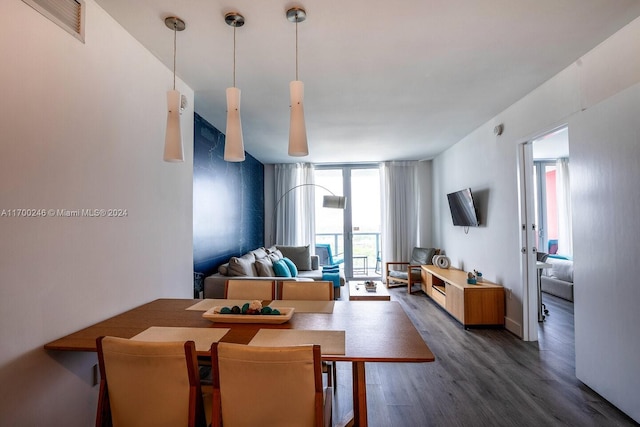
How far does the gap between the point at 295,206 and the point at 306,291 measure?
431 cm

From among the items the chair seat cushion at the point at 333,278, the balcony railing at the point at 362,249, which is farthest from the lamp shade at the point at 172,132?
the balcony railing at the point at 362,249

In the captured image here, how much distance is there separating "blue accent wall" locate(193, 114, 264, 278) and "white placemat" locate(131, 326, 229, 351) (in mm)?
1852

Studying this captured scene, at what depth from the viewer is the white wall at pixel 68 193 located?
1.35 m

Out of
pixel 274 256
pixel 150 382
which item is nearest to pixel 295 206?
pixel 274 256

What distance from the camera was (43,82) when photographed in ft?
4.88

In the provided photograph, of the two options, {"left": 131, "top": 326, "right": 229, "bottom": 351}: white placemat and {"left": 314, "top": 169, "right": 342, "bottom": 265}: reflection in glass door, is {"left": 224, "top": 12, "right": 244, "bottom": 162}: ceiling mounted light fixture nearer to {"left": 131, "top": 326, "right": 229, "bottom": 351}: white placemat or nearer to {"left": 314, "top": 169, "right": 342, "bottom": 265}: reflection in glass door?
{"left": 131, "top": 326, "right": 229, "bottom": 351}: white placemat

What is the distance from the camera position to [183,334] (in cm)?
155

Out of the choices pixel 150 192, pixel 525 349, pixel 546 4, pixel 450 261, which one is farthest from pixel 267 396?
pixel 450 261

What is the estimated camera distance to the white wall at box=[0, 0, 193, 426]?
1.35m

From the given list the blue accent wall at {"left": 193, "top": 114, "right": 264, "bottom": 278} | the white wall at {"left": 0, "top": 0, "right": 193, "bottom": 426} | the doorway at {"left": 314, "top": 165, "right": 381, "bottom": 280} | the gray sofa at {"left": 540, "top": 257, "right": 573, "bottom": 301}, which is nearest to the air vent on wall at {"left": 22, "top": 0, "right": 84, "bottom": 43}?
the white wall at {"left": 0, "top": 0, "right": 193, "bottom": 426}

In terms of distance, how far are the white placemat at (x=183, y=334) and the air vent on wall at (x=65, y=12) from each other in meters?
1.58

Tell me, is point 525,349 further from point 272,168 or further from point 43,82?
point 272,168

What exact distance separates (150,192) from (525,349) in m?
3.65

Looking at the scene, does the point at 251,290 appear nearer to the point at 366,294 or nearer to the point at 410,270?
the point at 366,294
